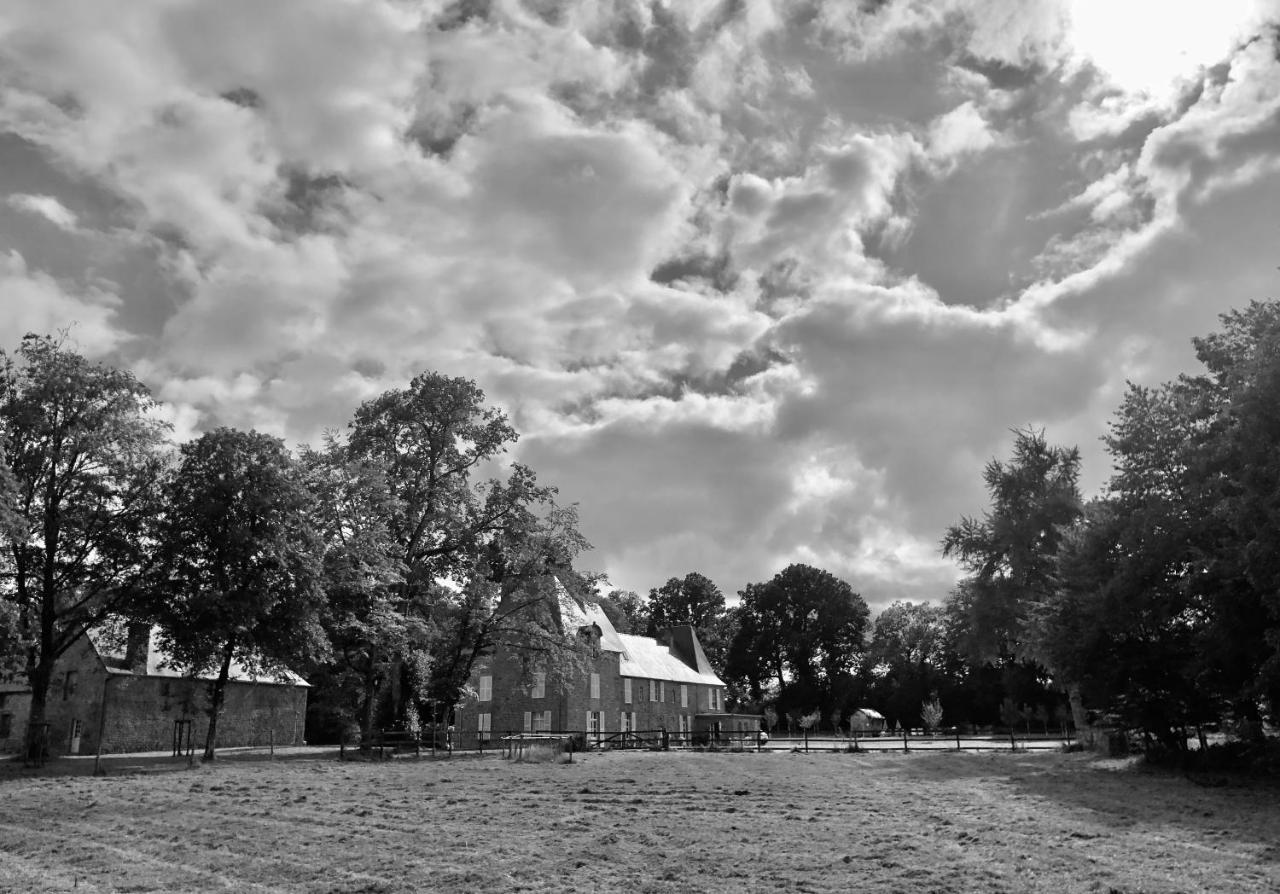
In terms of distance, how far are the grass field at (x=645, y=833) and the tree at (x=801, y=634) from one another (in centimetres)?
7549

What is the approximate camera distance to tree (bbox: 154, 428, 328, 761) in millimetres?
33906

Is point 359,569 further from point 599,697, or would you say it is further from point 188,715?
point 599,697

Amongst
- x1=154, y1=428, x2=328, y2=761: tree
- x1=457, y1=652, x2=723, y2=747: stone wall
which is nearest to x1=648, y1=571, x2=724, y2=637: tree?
x1=457, y1=652, x2=723, y2=747: stone wall

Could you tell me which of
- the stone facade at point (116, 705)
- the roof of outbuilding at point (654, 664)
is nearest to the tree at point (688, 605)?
the roof of outbuilding at point (654, 664)

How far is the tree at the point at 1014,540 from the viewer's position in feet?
155

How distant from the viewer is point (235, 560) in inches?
1369

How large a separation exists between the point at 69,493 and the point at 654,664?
4670 centimetres

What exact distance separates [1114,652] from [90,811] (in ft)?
93.5

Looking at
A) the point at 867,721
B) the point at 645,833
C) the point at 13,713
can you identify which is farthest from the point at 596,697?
the point at 645,833

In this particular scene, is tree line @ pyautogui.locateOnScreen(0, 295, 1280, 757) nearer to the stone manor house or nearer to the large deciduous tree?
the stone manor house

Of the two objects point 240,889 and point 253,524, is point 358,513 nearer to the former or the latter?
point 253,524

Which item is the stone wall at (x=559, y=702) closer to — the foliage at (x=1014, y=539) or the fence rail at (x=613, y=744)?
the fence rail at (x=613, y=744)

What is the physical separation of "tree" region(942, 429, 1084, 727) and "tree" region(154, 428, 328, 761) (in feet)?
109

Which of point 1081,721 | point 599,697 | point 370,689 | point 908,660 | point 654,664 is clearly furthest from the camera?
point 908,660
